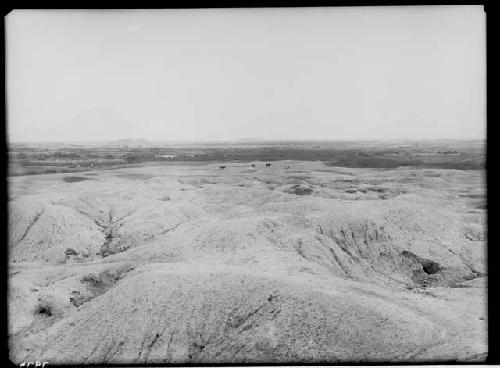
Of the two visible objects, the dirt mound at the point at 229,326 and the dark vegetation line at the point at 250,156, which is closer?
the dirt mound at the point at 229,326

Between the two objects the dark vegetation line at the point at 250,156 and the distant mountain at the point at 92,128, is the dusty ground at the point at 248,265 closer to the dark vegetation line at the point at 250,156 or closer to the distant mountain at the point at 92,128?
the dark vegetation line at the point at 250,156

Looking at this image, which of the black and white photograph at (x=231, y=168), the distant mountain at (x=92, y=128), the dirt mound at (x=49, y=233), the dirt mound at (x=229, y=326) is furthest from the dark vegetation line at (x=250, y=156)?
the dirt mound at (x=229, y=326)

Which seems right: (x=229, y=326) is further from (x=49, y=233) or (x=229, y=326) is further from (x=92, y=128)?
(x=92, y=128)

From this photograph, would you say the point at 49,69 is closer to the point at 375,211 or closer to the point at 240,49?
the point at 240,49

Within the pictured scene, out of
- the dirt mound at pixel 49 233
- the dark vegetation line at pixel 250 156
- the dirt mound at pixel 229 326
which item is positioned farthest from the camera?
the dark vegetation line at pixel 250 156

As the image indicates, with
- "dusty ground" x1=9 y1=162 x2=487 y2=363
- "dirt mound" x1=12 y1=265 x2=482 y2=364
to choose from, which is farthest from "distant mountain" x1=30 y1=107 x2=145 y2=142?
"dirt mound" x1=12 y1=265 x2=482 y2=364

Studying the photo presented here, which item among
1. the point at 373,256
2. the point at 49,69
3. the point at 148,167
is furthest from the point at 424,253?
the point at 49,69

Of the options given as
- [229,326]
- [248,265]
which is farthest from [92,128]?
[229,326]
